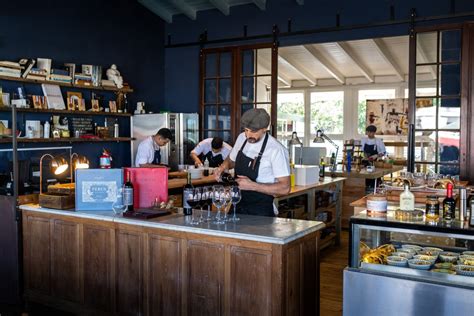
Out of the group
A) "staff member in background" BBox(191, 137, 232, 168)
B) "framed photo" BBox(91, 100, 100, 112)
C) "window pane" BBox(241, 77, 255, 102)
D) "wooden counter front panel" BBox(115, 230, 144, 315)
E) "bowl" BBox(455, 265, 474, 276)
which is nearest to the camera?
"bowl" BBox(455, 265, 474, 276)

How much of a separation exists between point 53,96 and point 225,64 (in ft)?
9.70

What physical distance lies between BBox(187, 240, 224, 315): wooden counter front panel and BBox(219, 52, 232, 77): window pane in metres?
5.52

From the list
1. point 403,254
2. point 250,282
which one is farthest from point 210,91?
point 403,254

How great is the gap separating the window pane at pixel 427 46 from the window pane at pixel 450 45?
12 cm

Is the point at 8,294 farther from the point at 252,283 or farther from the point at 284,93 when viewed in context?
the point at 284,93

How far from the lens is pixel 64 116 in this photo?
688 centimetres

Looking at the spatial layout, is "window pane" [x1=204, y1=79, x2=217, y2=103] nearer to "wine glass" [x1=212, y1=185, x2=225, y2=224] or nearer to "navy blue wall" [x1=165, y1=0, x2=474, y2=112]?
"navy blue wall" [x1=165, y1=0, x2=474, y2=112]

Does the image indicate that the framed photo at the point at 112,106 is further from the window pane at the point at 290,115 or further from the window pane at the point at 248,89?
the window pane at the point at 290,115

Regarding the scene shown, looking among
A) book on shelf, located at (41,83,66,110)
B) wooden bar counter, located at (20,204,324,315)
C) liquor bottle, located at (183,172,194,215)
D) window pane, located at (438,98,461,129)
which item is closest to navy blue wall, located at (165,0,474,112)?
window pane, located at (438,98,461,129)

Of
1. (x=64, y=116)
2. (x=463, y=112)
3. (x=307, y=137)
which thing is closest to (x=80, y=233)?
(x=64, y=116)

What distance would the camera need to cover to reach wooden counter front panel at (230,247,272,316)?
8.96 feet

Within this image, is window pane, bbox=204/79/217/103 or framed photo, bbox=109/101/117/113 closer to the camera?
framed photo, bbox=109/101/117/113

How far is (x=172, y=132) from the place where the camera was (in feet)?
25.8

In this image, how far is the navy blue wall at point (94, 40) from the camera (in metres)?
6.33
